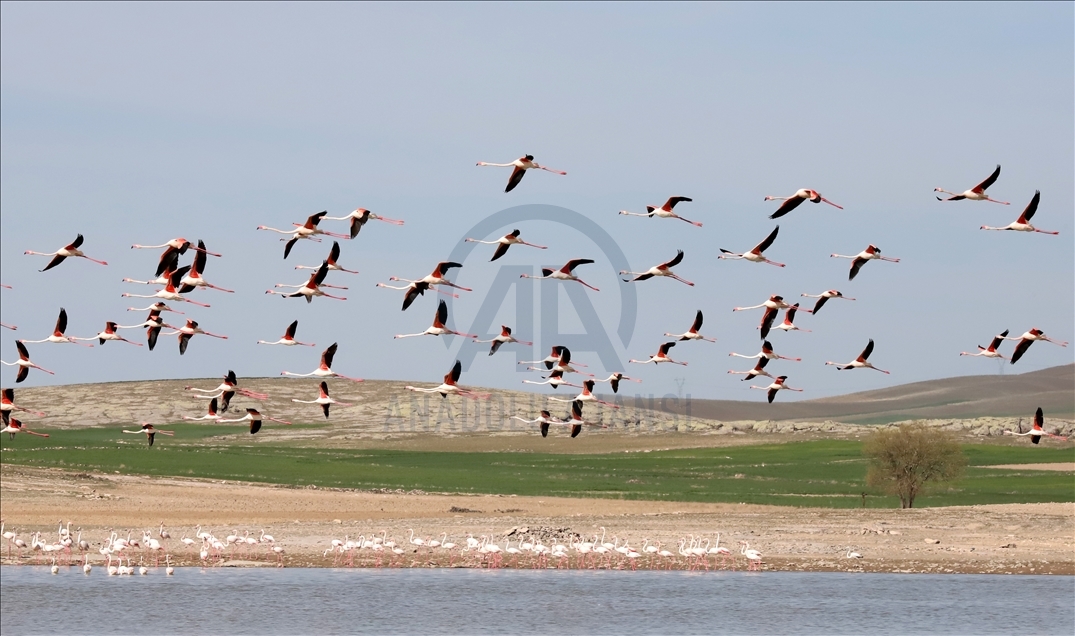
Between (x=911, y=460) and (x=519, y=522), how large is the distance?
1751cm

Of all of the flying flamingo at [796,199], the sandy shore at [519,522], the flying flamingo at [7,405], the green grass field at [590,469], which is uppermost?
the flying flamingo at [796,199]

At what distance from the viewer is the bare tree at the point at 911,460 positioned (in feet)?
193

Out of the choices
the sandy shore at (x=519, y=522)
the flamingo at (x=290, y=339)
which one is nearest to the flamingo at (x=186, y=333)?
the flamingo at (x=290, y=339)

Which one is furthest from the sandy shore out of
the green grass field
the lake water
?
the green grass field

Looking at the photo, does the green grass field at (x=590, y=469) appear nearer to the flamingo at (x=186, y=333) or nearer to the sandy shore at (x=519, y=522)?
the sandy shore at (x=519, y=522)

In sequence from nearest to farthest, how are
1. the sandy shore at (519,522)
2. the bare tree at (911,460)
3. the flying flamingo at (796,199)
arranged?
the flying flamingo at (796,199)
the sandy shore at (519,522)
the bare tree at (911,460)

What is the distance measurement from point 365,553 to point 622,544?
9.20m

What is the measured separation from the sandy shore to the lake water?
2.48 m

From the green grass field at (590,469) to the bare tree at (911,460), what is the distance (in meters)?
2.99

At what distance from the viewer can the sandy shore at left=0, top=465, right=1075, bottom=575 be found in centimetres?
4584

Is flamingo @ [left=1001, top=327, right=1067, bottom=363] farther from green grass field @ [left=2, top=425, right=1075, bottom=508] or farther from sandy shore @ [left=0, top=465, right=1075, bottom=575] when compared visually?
green grass field @ [left=2, top=425, right=1075, bottom=508]

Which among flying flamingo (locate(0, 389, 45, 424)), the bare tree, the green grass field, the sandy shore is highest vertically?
flying flamingo (locate(0, 389, 45, 424))

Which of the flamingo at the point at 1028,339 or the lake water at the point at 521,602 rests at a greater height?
the flamingo at the point at 1028,339

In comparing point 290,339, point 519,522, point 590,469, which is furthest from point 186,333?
point 590,469
